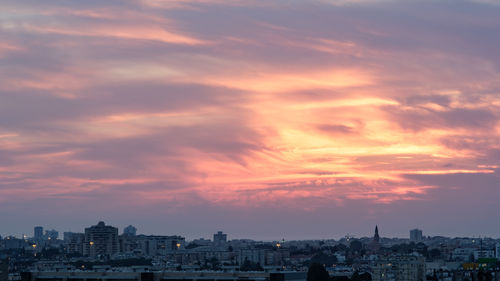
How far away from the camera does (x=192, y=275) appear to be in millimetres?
113438

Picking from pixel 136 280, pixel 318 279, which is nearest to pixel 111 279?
pixel 136 280

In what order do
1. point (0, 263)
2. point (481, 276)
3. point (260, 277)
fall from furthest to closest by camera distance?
point (481, 276) → point (0, 263) → point (260, 277)

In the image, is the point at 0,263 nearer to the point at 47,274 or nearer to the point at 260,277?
the point at 47,274

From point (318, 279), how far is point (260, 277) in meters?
87.4

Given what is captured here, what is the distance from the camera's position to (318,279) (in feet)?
648

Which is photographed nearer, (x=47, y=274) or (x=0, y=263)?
(x=47, y=274)

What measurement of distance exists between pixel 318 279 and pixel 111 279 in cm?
8735

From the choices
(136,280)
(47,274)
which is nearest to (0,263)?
(47,274)

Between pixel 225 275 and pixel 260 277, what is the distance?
4028mm

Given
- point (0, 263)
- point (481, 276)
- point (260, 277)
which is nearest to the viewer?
point (260, 277)

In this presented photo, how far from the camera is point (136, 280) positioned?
114 m

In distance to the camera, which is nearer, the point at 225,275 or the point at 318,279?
the point at 225,275

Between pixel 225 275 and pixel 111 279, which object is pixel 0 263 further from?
pixel 225 275

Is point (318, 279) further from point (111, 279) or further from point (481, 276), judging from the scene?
point (111, 279)
